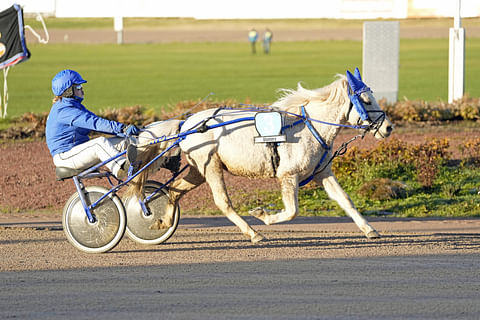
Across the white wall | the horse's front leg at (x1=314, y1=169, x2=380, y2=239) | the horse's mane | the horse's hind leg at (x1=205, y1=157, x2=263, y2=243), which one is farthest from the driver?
the white wall

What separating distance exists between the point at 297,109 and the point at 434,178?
426 cm

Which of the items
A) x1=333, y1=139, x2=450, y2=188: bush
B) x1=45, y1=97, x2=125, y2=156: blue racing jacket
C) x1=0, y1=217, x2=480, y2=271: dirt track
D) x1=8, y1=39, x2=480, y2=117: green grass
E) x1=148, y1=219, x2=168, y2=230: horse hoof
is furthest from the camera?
x1=8, y1=39, x2=480, y2=117: green grass

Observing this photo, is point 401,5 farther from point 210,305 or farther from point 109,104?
point 210,305

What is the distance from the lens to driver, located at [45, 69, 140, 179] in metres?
8.89

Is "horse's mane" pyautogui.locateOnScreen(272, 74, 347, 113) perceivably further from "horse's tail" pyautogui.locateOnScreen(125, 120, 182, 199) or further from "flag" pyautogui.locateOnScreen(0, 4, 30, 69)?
"flag" pyautogui.locateOnScreen(0, 4, 30, 69)

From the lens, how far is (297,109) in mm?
9328

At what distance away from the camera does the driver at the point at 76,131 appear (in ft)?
29.2

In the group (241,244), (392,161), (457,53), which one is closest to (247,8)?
(457,53)

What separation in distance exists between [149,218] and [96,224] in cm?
73

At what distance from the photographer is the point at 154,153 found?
368 inches

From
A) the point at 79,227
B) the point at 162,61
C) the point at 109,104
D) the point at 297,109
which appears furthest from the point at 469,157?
the point at 162,61

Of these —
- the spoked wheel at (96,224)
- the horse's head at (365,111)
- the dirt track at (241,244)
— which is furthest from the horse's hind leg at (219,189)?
the horse's head at (365,111)

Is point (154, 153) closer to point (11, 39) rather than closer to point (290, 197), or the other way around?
point (290, 197)

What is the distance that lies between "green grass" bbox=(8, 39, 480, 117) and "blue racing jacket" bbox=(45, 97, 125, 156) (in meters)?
9.27
